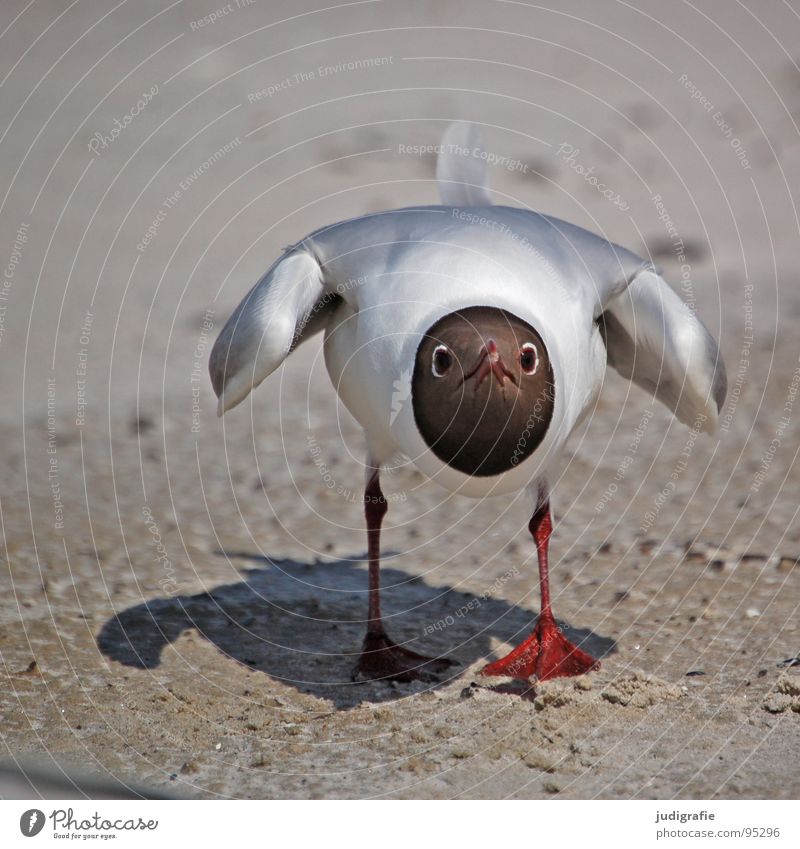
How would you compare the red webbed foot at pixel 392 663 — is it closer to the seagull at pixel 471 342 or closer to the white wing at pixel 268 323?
the seagull at pixel 471 342

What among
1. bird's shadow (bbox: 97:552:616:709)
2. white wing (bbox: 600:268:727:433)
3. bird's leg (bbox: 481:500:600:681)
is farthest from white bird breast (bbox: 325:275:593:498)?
bird's shadow (bbox: 97:552:616:709)

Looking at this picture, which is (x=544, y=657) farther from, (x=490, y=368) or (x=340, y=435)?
(x=340, y=435)

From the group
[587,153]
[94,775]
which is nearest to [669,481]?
[94,775]

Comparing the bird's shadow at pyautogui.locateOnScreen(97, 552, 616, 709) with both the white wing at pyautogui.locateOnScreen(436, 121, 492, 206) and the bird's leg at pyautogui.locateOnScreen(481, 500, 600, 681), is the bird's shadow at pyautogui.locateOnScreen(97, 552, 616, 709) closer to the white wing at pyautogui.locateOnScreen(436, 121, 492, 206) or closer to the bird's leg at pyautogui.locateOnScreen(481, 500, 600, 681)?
the bird's leg at pyautogui.locateOnScreen(481, 500, 600, 681)

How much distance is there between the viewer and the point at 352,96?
9.77m

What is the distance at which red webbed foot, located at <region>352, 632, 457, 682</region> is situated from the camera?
4.55 meters

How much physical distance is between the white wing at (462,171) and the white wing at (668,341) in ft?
2.66

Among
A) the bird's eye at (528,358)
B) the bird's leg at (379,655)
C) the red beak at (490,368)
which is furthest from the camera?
the bird's leg at (379,655)

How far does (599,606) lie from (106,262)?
4.78 meters

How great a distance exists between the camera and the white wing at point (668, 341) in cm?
433

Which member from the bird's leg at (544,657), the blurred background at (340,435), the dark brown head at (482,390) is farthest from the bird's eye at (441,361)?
the bird's leg at (544,657)

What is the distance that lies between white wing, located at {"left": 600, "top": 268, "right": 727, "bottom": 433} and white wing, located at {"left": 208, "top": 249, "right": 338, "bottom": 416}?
41.0 inches
